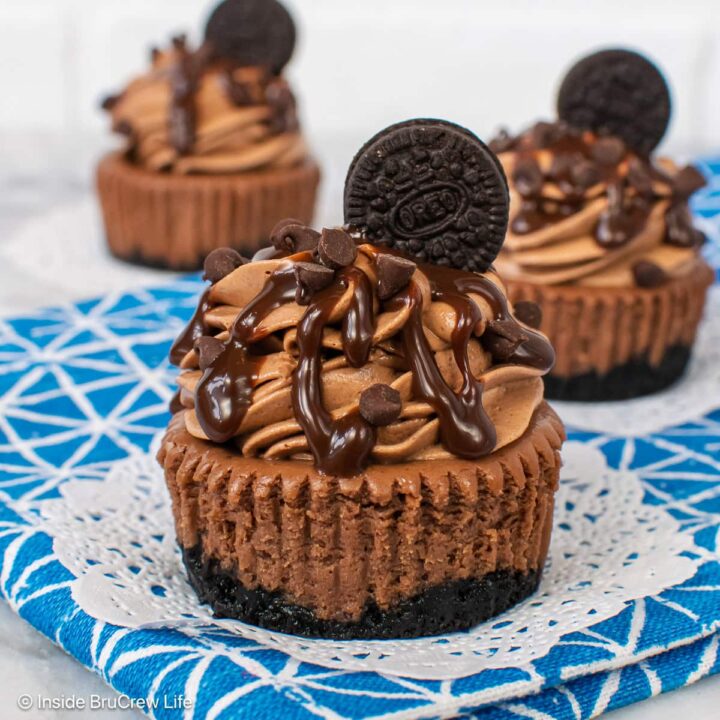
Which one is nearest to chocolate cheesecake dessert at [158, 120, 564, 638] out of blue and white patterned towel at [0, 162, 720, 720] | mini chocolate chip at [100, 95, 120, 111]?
blue and white patterned towel at [0, 162, 720, 720]

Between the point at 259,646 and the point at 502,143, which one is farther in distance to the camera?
the point at 502,143

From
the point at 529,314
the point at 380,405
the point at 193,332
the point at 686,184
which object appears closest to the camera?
the point at 380,405

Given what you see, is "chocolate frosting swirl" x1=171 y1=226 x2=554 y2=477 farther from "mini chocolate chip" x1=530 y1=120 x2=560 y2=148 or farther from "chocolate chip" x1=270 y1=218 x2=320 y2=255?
"mini chocolate chip" x1=530 y1=120 x2=560 y2=148

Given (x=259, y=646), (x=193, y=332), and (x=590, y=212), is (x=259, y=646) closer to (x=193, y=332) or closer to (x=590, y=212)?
(x=193, y=332)

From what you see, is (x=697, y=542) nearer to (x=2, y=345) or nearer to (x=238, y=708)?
(x=238, y=708)

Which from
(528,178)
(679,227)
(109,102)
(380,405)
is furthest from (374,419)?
(109,102)

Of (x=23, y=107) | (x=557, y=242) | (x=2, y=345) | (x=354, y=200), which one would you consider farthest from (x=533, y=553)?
(x=23, y=107)

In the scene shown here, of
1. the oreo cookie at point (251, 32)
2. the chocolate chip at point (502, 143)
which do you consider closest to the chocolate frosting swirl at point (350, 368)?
the chocolate chip at point (502, 143)
